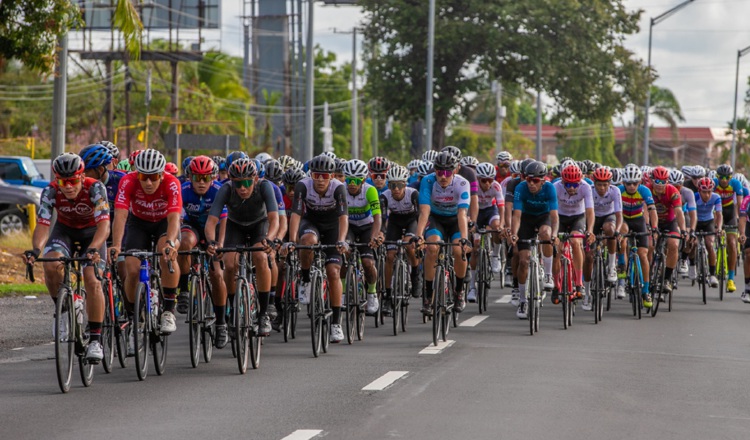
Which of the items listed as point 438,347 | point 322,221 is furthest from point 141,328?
point 438,347

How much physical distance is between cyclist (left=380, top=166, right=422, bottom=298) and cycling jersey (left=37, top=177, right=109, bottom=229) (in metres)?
5.45

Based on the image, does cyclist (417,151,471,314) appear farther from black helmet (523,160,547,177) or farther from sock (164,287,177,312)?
sock (164,287,177,312)

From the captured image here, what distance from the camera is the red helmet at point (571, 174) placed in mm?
16797

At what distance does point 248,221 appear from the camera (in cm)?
1283

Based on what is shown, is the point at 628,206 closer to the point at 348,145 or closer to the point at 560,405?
the point at 560,405

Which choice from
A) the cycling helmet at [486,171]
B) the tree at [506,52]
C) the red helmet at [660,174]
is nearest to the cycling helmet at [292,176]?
the cycling helmet at [486,171]

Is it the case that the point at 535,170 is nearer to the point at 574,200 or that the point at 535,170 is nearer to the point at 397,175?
the point at 574,200

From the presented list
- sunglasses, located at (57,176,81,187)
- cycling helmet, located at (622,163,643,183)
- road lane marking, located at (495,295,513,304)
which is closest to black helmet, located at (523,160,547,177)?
cycling helmet, located at (622,163,643,183)

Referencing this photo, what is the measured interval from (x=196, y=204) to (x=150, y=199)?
1.93 m

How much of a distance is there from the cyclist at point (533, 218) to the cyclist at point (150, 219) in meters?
4.98

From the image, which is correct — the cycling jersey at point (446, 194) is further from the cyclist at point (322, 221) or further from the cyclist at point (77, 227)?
the cyclist at point (77, 227)

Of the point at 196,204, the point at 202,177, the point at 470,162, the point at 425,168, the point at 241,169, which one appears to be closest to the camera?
the point at 241,169

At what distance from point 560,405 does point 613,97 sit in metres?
41.5

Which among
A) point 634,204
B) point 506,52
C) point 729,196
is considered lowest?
point 634,204
